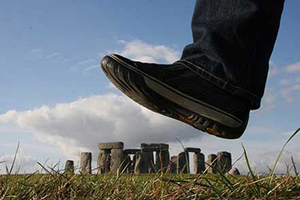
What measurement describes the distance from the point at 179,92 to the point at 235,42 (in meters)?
0.37

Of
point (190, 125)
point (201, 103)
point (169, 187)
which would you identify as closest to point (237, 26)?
point (201, 103)

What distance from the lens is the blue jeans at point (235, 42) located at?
215 centimetres

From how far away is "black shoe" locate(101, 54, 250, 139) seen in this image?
7.20ft

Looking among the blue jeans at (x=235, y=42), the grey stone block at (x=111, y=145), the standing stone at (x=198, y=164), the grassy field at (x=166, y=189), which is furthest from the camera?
the standing stone at (x=198, y=164)

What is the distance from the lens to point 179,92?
7.38ft

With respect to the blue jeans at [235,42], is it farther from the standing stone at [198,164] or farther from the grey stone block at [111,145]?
the standing stone at [198,164]

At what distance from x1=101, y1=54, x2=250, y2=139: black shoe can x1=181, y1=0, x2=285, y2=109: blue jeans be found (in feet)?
0.18

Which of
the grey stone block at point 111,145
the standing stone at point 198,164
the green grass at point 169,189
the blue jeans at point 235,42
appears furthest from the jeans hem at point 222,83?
the standing stone at point 198,164

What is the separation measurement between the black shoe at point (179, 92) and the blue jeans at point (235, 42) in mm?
55

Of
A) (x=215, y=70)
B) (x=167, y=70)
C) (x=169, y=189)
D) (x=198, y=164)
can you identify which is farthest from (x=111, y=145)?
(x=169, y=189)

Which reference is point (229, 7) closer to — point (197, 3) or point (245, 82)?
point (197, 3)

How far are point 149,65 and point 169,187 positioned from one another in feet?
2.22

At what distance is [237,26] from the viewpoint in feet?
7.05

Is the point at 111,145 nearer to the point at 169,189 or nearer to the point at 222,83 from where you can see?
the point at 222,83
